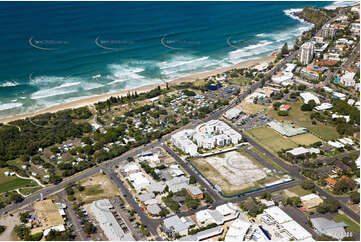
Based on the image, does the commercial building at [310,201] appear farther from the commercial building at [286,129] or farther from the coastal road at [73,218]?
the coastal road at [73,218]

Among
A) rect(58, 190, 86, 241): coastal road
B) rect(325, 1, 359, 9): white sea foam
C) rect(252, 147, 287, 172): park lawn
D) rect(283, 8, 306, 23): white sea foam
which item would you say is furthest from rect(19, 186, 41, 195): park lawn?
rect(325, 1, 359, 9): white sea foam

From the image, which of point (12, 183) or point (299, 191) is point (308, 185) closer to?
point (299, 191)

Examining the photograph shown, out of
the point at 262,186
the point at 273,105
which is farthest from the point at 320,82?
the point at 262,186

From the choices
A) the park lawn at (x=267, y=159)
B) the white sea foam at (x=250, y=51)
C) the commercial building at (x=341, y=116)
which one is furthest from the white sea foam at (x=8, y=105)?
the commercial building at (x=341, y=116)

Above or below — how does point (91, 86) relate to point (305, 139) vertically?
above

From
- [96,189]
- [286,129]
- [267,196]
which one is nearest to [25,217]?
[96,189]

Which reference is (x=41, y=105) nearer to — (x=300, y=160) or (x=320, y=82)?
(x=300, y=160)

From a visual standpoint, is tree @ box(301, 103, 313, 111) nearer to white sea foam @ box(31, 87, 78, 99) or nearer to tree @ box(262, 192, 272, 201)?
tree @ box(262, 192, 272, 201)
